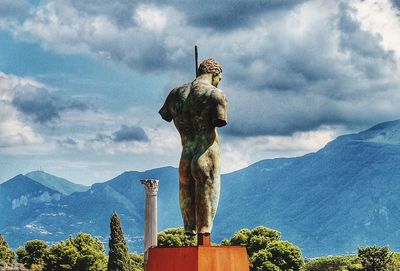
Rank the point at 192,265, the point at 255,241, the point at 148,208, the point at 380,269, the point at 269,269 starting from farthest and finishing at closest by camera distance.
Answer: the point at 255,241, the point at 269,269, the point at 380,269, the point at 148,208, the point at 192,265

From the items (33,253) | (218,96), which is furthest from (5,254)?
(218,96)

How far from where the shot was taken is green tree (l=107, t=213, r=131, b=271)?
224ft

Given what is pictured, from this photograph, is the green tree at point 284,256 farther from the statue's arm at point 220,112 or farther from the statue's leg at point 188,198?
the statue's arm at point 220,112

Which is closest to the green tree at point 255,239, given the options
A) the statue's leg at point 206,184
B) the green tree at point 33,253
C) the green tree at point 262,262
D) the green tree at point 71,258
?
the green tree at point 262,262

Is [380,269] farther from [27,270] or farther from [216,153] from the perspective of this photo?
[216,153]

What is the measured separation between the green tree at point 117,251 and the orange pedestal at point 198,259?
5732 cm

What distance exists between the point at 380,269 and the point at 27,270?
4017cm

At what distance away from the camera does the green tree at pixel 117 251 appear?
68.1 m

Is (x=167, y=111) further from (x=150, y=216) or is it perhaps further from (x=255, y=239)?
(x=255, y=239)

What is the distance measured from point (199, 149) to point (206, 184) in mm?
582

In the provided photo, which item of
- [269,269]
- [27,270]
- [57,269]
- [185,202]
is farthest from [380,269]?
[185,202]

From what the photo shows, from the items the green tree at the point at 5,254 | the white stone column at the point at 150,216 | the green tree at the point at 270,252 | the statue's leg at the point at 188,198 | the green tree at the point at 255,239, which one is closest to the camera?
the statue's leg at the point at 188,198

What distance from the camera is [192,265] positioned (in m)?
11.2

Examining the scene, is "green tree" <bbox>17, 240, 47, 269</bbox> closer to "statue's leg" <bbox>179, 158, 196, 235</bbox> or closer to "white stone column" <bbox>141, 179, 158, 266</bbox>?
"white stone column" <bbox>141, 179, 158, 266</bbox>
